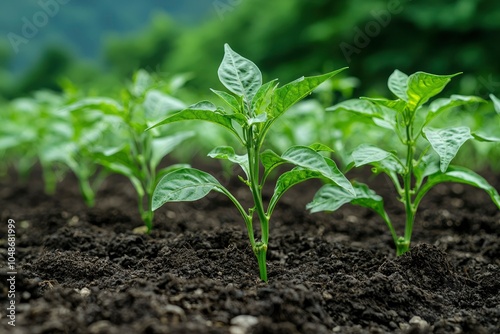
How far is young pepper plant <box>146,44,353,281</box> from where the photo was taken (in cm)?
198

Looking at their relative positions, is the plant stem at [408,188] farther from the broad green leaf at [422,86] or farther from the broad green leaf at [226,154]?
the broad green leaf at [226,154]

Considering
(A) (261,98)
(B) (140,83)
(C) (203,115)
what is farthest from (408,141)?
(B) (140,83)

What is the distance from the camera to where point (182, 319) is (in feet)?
5.57

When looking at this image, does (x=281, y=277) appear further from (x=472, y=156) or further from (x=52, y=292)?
(x=472, y=156)

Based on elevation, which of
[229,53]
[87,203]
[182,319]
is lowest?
[182,319]

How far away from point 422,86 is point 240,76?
72 centimetres

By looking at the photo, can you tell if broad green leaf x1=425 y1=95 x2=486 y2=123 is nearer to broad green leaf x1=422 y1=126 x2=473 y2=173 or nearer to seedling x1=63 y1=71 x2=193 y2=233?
broad green leaf x1=422 y1=126 x2=473 y2=173

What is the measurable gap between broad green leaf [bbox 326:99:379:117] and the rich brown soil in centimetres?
61

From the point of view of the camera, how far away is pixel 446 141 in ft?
7.00

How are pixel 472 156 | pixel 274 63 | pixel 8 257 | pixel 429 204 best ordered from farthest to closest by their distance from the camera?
pixel 274 63 < pixel 472 156 < pixel 429 204 < pixel 8 257

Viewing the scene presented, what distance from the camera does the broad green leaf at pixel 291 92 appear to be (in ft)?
6.58

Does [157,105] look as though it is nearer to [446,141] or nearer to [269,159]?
[269,159]

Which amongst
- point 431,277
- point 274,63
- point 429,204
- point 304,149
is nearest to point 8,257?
point 304,149

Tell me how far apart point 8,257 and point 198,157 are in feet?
17.2
